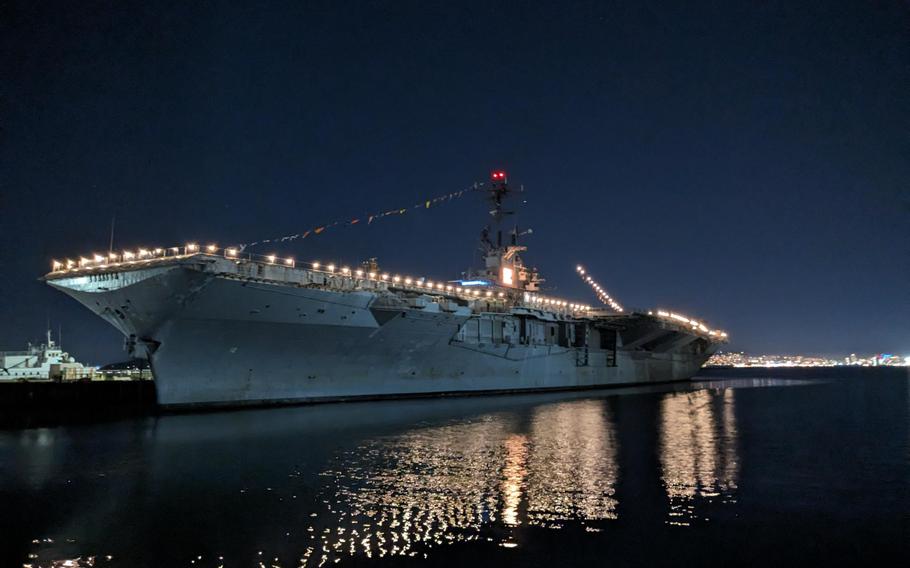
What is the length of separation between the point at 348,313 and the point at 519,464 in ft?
35.8

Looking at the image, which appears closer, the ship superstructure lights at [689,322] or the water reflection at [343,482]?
the water reflection at [343,482]

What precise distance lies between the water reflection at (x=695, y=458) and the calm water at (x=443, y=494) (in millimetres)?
67

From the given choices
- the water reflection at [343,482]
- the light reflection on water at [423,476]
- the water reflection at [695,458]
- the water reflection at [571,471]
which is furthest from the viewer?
the water reflection at [695,458]

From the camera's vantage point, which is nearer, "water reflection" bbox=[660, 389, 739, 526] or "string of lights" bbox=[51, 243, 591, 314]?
"water reflection" bbox=[660, 389, 739, 526]

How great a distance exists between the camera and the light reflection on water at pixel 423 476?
25.8ft

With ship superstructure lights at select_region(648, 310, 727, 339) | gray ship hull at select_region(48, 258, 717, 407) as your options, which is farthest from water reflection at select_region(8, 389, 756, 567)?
ship superstructure lights at select_region(648, 310, 727, 339)

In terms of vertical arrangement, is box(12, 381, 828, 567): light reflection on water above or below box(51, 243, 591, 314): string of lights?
below

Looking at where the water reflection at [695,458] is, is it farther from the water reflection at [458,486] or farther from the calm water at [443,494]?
the water reflection at [458,486]

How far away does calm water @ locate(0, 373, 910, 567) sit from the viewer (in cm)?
738

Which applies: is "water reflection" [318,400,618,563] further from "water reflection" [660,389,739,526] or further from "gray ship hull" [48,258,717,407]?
"gray ship hull" [48,258,717,407]

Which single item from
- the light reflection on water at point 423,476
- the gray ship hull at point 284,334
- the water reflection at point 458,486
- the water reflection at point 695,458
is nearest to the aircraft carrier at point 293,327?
the gray ship hull at point 284,334

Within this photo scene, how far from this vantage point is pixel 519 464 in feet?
40.4

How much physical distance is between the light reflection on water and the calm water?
0.04 metres

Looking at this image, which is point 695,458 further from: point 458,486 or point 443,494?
point 443,494
